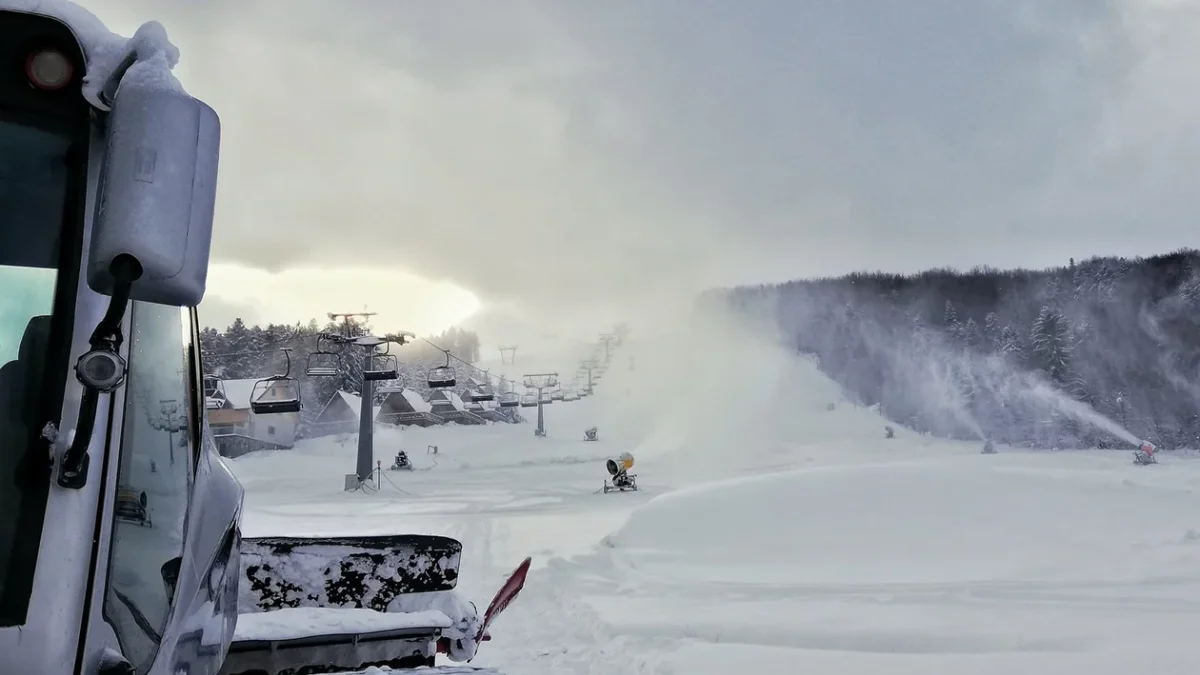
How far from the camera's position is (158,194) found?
50.2 inches

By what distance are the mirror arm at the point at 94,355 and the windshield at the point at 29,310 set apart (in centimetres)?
5

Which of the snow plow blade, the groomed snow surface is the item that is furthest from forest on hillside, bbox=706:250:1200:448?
the snow plow blade

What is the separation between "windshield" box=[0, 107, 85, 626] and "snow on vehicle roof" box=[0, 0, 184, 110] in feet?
0.47

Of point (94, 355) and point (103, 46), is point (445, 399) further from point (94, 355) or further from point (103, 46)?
point (94, 355)

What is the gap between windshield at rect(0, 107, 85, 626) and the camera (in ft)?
4.72

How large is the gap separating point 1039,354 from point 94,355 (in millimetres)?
88785

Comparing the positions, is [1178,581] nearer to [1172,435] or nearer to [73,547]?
[73,547]

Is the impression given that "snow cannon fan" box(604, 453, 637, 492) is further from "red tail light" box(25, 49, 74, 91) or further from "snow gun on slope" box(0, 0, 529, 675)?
"red tail light" box(25, 49, 74, 91)

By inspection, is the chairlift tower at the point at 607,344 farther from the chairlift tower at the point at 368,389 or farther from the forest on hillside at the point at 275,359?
the chairlift tower at the point at 368,389

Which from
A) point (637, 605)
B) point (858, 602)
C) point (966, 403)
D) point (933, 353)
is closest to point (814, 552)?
point (858, 602)

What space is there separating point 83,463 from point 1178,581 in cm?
1005

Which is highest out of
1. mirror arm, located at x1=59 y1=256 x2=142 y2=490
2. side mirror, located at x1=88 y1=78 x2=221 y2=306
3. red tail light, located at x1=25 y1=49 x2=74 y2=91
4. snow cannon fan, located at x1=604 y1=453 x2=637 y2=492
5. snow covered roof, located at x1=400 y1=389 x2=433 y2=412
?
snow covered roof, located at x1=400 y1=389 x2=433 y2=412

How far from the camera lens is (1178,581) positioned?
8016 millimetres

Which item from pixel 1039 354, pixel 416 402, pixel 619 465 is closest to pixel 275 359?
pixel 416 402
